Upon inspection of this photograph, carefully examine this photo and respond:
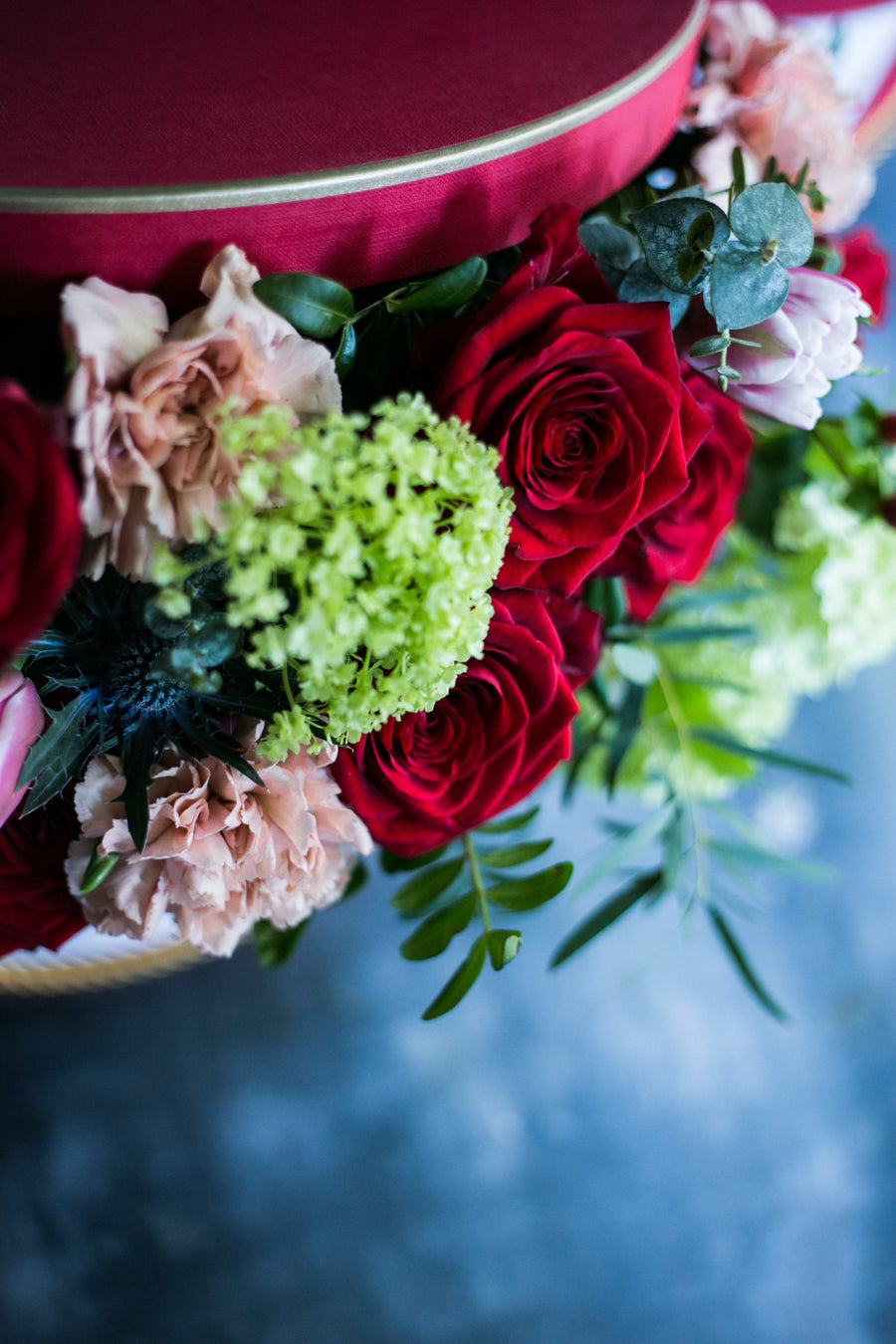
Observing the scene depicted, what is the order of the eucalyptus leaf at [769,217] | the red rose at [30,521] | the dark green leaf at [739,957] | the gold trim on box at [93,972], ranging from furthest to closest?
the gold trim on box at [93,972] < the dark green leaf at [739,957] < the eucalyptus leaf at [769,217] < the red rose at [30,521]

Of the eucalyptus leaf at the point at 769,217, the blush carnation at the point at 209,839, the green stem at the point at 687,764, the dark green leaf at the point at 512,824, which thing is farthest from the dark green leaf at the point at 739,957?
the eucalyptus leaf at the point at 769,217

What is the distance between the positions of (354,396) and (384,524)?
0.34ft

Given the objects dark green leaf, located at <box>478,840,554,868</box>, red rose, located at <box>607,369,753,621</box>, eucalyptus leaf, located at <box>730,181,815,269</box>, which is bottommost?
dark green leaf, located at <box>478,840,554,868</box>

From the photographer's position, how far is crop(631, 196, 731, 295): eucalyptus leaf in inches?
15.1

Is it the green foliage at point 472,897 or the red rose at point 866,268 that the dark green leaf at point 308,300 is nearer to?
the green foliage at point 472,897

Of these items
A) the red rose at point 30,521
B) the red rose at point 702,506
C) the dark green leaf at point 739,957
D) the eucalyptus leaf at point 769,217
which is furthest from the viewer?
the dark green leaf at point 739,957

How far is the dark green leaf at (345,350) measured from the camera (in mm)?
365

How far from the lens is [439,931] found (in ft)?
1.61

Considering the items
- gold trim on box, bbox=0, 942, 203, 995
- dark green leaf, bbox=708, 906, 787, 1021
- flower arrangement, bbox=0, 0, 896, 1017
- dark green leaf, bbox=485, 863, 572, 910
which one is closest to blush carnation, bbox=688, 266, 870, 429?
flower arrangement, bbox=0, 0, 896, 1017

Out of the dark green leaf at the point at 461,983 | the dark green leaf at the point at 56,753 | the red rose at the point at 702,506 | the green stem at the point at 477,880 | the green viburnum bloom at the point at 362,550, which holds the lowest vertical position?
the dark green leaf at the point at 461,983

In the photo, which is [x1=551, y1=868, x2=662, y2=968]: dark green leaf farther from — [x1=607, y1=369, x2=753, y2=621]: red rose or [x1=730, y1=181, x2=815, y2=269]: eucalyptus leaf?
[x1=730, y1=181, x2=815, y2=269]: eucalyptus leaf

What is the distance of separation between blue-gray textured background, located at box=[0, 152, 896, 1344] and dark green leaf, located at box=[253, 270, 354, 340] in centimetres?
57

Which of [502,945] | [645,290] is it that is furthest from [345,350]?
[502,945]

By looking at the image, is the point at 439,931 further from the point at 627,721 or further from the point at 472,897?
the point at 627,721
